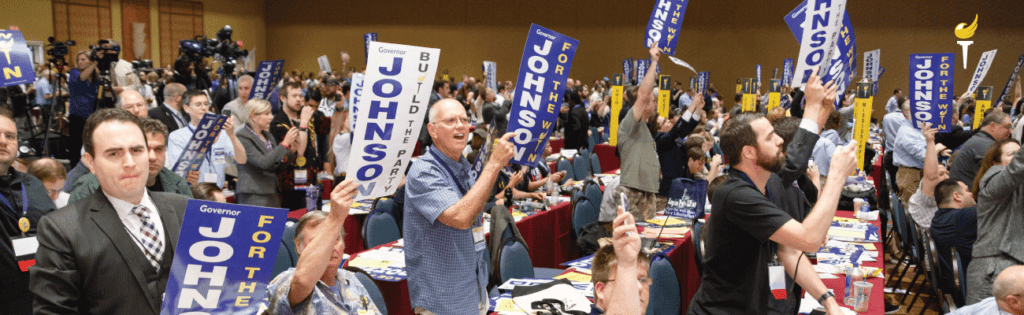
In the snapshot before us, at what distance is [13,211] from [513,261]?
94.7 inches

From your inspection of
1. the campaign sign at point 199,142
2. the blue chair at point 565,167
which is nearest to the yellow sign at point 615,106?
the blue chair at point 565,167

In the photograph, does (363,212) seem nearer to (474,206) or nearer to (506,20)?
(474,206)

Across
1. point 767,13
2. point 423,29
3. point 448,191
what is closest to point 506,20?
point 423,29

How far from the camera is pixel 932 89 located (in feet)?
19.9

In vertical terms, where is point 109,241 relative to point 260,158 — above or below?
above

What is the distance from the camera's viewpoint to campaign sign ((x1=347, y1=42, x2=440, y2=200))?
9.12ft

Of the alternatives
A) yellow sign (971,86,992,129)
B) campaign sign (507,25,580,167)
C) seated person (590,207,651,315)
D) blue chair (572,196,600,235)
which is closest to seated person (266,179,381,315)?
seated person (590,207,651,315)

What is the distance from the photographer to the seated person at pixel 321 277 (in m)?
2.07

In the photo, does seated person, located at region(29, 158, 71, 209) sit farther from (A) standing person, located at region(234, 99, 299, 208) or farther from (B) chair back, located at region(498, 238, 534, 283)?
(B) chair back, located at region(498, 238, 534, 283)

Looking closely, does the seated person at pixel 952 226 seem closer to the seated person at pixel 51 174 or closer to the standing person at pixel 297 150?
the standing person at pixel 297 150

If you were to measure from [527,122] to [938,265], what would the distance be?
10.2 feet

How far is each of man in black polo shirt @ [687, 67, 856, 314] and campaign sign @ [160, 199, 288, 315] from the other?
161cm

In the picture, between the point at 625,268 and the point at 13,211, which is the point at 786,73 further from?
the point at 13,211

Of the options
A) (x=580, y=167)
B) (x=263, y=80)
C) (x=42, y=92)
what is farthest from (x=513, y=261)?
(x=42, y=92)
